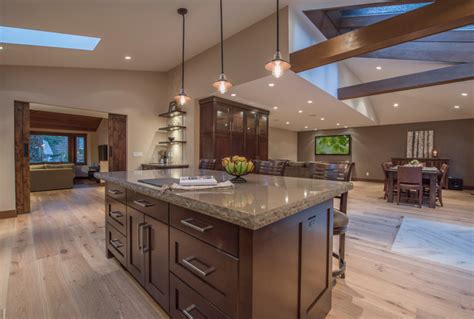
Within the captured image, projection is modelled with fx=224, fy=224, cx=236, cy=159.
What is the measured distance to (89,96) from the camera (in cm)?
509

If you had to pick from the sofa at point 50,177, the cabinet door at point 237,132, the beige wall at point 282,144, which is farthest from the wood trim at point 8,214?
the beige wall at point 282,144

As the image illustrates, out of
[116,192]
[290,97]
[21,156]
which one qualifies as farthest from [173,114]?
[116,192]

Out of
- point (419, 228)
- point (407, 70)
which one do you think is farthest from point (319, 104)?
point (419, 228)

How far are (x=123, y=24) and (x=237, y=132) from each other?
332 centimetres

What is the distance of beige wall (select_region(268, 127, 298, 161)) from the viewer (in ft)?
35.7

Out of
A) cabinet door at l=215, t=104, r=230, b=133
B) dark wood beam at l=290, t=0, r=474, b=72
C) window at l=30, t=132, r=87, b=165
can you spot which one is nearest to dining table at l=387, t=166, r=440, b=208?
dark wood beam at l=290, t=0, r=474, b=72

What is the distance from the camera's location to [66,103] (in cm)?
479

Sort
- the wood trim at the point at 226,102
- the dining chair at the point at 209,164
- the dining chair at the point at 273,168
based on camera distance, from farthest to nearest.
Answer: the wood trim at the point at 226,102
the dining chair at the point at 209,164
the dining chair at the point at 273,168

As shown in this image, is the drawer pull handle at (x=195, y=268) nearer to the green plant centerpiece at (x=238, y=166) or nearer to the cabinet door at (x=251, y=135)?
the green plant centerpiece at (x=238, y=166)

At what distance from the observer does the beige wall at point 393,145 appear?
25.9 feet

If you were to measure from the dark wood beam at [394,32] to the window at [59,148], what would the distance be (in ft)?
Result: 35.8

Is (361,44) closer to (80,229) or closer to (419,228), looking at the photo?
(419,228)

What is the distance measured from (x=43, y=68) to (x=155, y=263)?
5097 millimetres

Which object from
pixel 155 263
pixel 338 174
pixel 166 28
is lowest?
pixel 155 263
